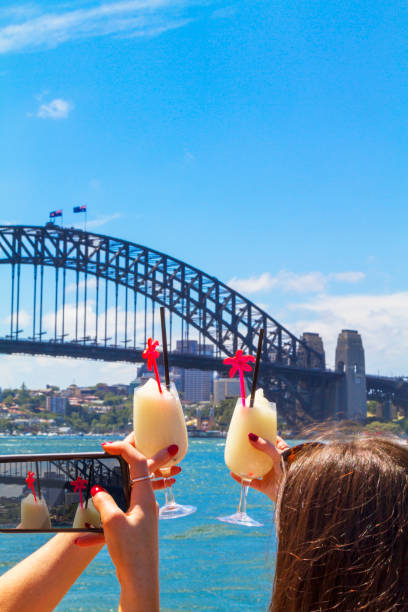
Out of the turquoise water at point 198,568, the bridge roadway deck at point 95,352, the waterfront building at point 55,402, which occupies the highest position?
the bridge roadway deck at point 95,352

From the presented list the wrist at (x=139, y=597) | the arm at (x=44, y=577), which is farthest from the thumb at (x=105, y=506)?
the arm at (x=44, y=577)

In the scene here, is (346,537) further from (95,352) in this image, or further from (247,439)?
(95,352)

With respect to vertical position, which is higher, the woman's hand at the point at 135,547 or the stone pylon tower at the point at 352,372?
the stone pylon tower at the point at 352,372

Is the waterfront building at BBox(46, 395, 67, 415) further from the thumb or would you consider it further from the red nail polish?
the thumb

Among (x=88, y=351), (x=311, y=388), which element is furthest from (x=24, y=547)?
(x=311, y=388)

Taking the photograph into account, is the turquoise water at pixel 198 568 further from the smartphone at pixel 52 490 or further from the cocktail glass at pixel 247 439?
the smartphone at pixel 52 490

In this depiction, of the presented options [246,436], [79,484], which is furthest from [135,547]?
[246,436]

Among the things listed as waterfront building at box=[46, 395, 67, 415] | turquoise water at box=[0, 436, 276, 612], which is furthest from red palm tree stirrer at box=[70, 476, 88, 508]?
waterfront building at box=[46, 395, 67, 415]
